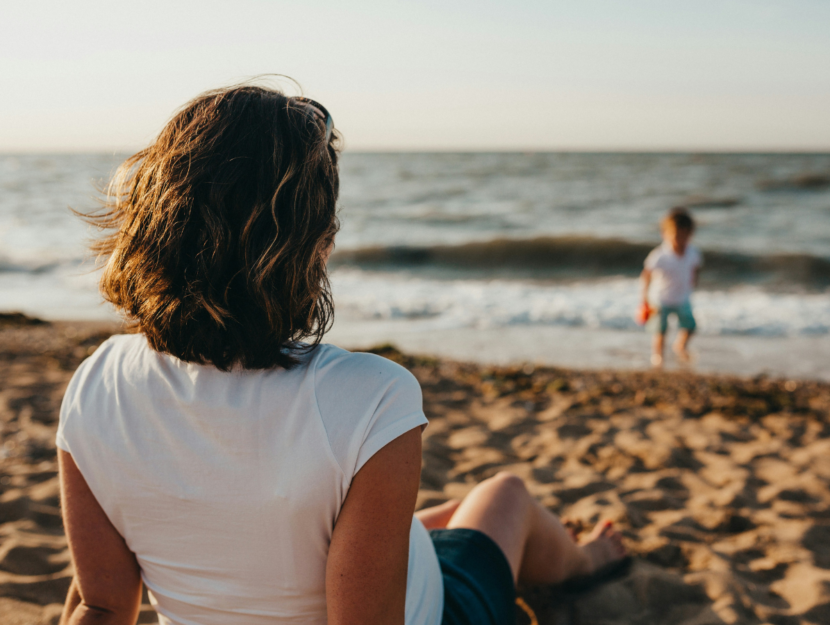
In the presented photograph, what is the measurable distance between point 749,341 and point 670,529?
4.76 meters

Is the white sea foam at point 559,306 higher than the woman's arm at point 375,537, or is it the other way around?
the woman's arm at point 375,537

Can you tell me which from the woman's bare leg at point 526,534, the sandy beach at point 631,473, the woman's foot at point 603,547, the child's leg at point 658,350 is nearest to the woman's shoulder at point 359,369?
the woman's bare leg at point 526,534

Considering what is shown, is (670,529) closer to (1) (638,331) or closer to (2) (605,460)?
(2) (605,460)

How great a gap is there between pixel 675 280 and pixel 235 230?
5.89 meters

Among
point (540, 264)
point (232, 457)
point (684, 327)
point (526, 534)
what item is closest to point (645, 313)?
point (684, 327)

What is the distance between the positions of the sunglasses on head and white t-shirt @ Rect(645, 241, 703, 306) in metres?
5.59

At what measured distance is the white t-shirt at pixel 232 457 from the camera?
939 millimetres

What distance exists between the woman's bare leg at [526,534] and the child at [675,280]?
4.03 m

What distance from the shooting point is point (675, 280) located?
6.07 metres

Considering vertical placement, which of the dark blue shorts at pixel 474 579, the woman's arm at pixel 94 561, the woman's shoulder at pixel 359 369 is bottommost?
the dark blue shorts at pixel 474 579

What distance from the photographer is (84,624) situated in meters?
1.15

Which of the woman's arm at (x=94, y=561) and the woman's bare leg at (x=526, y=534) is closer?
the woman's arm at (x=94, y=561)

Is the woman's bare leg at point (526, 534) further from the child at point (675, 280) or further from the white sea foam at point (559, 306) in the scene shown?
the white sea foam at point (559, 306)

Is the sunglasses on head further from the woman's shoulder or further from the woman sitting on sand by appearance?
the woman's shoulder
